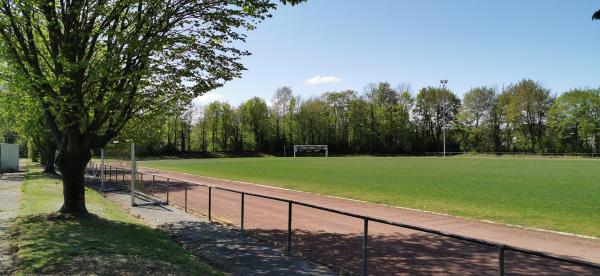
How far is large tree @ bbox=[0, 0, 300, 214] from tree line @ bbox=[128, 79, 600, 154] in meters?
86.6

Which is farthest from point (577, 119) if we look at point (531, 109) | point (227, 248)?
point (227, 248)

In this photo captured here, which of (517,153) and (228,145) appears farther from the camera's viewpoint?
(228,145)

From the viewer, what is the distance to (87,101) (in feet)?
42.3

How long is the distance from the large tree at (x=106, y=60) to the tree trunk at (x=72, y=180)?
25 mm

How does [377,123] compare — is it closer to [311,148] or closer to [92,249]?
[311,148]

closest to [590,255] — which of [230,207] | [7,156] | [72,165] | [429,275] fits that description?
[429,275]

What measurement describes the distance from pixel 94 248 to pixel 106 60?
4.87 m

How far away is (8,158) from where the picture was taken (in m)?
39.1

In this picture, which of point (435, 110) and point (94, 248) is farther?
point (435, 110)

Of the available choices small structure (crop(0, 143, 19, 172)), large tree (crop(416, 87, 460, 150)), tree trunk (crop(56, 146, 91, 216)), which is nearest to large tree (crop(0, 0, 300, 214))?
tree trunk (crop(56, 146, 91, 216))

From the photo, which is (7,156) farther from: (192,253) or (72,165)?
(192,253)

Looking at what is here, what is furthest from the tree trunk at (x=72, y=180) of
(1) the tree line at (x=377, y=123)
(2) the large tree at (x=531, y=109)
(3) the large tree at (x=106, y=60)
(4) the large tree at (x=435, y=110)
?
(4) the large tree at (x=435, y=110)

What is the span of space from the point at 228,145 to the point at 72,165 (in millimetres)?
102987

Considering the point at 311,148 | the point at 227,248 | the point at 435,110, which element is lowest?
the point at 227,248
